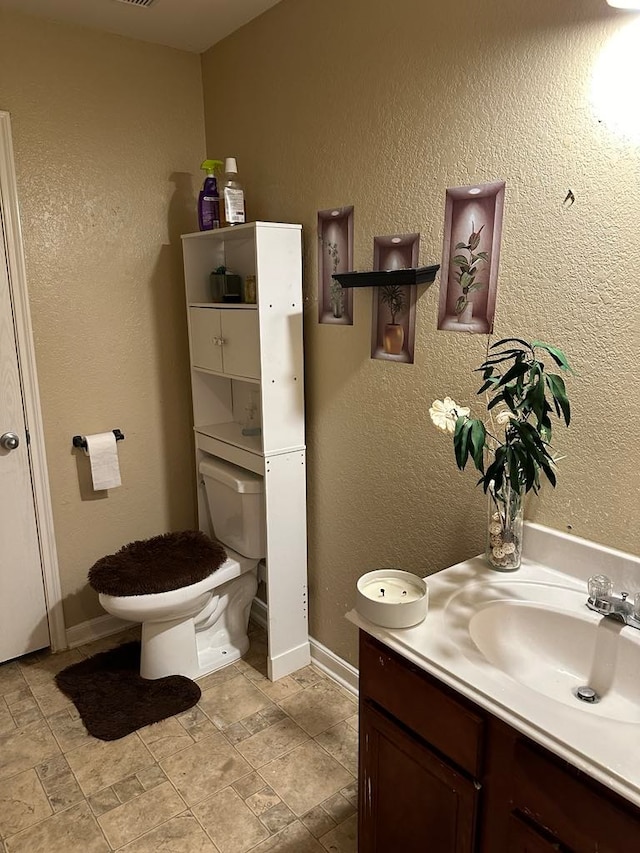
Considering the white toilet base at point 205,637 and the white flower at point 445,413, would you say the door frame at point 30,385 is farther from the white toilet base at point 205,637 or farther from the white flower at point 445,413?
the white flower at point 445,413

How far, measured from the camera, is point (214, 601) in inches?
97.7

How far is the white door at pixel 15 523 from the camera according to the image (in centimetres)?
230

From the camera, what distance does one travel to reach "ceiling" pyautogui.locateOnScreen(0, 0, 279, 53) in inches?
82.7

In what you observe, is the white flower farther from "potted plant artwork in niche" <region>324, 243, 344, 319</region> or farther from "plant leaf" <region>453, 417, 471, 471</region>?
"potted plant artwork in niche" <region>324, 243, 344, 319</region>

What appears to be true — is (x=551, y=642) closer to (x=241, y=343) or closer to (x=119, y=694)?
(x=241, y=343)

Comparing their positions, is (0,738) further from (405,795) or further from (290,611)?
(405,795)

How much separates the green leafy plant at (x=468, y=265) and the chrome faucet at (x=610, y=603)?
30.9 inches

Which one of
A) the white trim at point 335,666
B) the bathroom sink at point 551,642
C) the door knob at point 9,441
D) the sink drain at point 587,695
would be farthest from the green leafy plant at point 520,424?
the door knob at point 9,441

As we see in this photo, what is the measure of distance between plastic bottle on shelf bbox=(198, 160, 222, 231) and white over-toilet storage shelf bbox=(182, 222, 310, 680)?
6 centimetres

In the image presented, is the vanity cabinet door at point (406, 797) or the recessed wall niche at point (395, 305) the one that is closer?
the vanity cabinet door at point (406, 797)

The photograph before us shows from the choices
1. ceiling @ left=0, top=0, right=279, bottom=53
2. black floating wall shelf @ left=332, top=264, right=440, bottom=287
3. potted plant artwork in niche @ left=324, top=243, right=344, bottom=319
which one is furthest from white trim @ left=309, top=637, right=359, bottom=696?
ceiling @ left=0, top=0, right=279, bottom=53

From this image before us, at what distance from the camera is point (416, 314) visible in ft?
5.91

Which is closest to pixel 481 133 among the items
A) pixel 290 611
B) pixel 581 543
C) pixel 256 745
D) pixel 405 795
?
pixel 581 543

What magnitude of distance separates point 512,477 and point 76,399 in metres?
1.84
